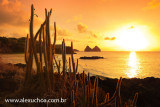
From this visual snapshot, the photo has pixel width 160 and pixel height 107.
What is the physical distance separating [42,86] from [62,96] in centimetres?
69

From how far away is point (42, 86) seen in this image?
3562 millimetres

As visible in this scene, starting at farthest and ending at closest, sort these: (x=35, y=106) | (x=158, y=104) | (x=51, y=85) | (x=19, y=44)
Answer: (x=19, y=44)
(x=158, y=104)
(x=51, y=85)
(x=35, y=106)

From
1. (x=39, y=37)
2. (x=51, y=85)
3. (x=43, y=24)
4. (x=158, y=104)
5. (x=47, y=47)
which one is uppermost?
(x=43, y=24)

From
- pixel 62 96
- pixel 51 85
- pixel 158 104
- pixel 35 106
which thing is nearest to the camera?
pixel 35 106

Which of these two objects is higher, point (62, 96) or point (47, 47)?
point (47, 47)

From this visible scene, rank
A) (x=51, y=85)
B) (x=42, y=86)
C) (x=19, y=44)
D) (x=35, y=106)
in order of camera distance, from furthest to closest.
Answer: (x=19, y=44) < (x=51, y=85) < (x=42, y=86) < (x=35, y=106)

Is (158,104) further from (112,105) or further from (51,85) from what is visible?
(51,85)

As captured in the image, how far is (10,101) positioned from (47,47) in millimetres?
1752

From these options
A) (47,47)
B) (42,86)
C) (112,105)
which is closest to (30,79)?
(42,86)

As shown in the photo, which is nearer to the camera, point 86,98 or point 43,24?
point 86,98

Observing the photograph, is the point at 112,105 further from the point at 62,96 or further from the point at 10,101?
the point at 10,101

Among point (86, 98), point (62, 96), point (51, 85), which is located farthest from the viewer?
point (51, 85)

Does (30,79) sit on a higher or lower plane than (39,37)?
lower

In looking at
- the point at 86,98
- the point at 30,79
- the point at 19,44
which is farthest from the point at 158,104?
the point at 19,44
